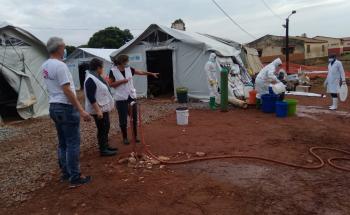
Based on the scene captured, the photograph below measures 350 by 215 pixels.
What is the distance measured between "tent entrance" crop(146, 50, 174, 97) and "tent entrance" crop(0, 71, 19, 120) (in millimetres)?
5408

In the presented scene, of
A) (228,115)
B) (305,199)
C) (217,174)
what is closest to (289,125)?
(228,115)

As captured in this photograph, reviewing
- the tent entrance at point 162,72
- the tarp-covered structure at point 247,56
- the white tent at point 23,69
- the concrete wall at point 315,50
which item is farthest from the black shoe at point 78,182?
the concrete wall at point 315,50

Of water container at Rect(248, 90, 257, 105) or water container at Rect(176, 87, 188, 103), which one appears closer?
water container at Rect(248, 90, 257, 105)

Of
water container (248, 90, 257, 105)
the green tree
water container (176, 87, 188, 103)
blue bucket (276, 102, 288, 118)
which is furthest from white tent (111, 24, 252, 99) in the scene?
the green tree

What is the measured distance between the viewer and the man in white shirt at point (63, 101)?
12.9 ft

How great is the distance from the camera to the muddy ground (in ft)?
12.2

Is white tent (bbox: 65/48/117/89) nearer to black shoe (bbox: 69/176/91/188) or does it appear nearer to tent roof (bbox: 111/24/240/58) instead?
tent roof (bbox: 111/24/240/58)

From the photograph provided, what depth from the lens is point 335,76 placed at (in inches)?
395

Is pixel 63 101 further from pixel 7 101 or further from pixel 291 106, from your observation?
pixel 7 101

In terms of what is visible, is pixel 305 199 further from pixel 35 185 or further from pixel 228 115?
pixel 228 115

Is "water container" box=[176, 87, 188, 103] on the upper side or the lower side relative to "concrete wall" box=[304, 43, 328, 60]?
lower

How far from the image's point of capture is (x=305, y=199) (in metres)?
3.78

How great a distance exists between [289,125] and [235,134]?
159 cm

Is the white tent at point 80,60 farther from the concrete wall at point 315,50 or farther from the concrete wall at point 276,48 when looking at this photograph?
the concrete wall at point 315,50
